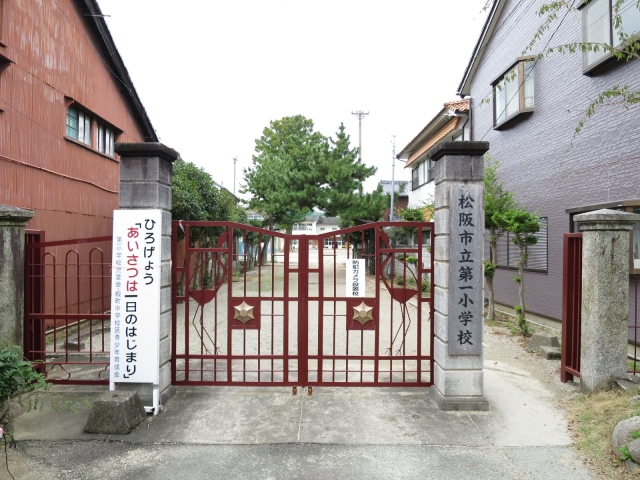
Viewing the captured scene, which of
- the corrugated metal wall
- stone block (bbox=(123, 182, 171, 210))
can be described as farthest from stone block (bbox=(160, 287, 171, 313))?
the corrugated metal wall

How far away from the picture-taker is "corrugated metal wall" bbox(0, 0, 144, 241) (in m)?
7.52

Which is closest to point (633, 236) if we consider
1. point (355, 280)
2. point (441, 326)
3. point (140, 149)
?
point (441, 326)

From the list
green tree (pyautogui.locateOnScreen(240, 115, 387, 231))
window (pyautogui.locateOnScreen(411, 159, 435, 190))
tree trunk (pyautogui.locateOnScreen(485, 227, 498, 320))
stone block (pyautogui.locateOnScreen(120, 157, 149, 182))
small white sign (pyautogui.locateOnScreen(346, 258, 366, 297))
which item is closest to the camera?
stone block (pyautogui.locateOnScreen(120, 157, 149, 182))

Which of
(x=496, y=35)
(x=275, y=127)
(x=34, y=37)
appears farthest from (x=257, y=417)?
(x=275, y=127)

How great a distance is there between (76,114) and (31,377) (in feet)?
27.9

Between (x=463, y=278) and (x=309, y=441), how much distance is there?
2473 mm

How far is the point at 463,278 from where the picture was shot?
4.93m

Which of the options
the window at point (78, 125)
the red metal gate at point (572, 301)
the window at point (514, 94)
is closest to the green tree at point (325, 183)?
the window at point (514, 94)

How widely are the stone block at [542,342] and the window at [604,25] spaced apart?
4959 millimetres

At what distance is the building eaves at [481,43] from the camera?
1182 cm

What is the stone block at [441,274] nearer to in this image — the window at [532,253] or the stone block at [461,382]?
the stone block at [461,382]

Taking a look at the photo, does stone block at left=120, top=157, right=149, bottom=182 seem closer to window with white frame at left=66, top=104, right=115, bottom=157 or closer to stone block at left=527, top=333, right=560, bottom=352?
window with white frame at left=66, top=104, right=115, bottom=157

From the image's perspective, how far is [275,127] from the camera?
3250 cm

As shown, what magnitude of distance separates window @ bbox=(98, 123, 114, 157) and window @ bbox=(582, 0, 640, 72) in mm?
11407
